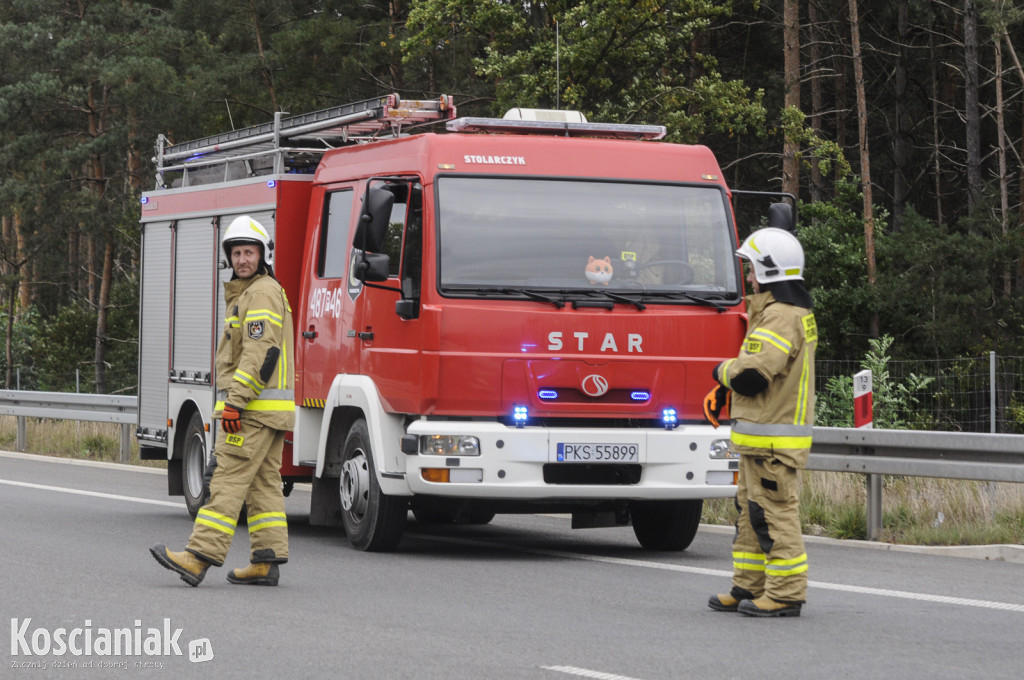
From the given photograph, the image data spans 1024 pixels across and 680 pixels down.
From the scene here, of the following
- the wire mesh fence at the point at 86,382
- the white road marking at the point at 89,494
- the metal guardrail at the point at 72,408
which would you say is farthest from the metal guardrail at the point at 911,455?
the wire mesh fence at the point at 86,382

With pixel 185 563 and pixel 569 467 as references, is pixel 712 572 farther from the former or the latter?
pixel 185 563

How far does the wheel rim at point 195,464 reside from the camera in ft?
43.1

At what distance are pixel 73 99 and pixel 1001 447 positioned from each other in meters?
37.6

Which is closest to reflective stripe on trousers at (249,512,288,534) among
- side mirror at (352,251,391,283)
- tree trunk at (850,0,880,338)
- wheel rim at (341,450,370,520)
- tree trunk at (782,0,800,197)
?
wheel rim at (341,450,370,520)

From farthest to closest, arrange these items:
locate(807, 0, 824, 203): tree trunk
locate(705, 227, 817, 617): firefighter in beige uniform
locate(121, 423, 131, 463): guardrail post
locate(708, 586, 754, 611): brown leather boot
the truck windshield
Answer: locate(807, 0, 824, 203): tree trunk, locate(121, 423, 131, 463): guardrail post, the truck windshield, locate(708, 586, 754, 611): brown leather boot, locate(705, 227, 817, 617): firefighter in beige uniform

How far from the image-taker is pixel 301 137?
12805 mm

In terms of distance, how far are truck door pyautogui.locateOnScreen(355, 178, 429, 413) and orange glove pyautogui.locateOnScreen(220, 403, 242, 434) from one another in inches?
61.5

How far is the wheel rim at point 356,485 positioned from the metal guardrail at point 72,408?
776 centimetres

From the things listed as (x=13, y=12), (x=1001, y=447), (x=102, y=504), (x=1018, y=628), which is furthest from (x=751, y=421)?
(x=13, y=12)

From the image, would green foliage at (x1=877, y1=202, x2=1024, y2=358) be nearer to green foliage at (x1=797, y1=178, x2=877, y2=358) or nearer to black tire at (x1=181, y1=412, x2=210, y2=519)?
green foliage at (x1=797, y1=178, x2=877, y2=358)

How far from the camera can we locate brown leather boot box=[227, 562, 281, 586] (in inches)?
356

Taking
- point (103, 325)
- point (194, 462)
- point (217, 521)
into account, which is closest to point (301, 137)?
point (194, 462)

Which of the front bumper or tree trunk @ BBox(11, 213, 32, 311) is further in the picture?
tree trunk @ BBox(11, 213, 32, 311)

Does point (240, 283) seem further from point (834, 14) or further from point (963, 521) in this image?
point (834, 14)
